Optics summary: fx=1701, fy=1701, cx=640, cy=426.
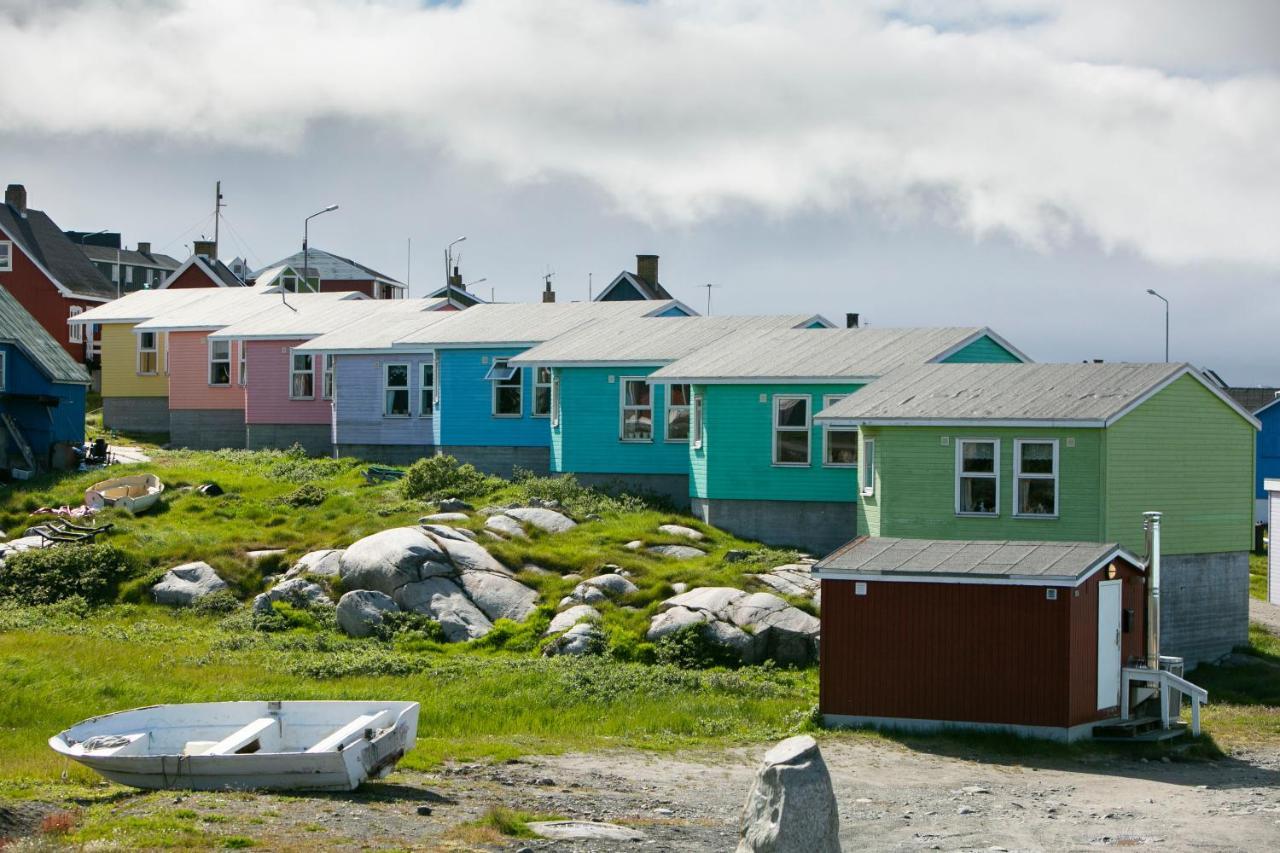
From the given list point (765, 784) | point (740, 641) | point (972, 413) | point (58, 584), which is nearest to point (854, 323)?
point (972, 413)

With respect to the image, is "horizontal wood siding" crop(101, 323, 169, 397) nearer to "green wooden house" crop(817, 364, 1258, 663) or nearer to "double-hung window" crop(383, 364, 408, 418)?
"double-hung window" crop(383, 364, 408, 418)

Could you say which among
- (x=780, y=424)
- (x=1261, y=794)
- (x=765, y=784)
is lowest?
(x=1261, y=794)

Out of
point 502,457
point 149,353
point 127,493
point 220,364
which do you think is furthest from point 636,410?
→ point 149,353

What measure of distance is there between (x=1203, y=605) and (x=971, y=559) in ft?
31.9

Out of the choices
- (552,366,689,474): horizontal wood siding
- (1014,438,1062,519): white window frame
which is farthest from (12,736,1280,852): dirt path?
(552,366,689,474): horizontal wood siding

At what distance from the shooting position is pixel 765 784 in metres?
16.1

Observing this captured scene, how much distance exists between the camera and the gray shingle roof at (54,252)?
Answer: 7344 centimetres

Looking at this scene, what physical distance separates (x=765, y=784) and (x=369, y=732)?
6851 millimetres

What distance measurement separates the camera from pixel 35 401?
47.3 m

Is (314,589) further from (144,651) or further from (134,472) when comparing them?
(134,472)

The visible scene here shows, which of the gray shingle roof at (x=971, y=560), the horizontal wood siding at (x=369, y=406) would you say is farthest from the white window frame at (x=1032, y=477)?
the horizontal wood siding at (x=369, y=406)

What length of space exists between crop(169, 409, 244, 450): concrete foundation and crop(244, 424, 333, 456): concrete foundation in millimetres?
2034

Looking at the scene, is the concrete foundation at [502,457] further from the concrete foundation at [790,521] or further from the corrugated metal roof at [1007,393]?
the corrugated metal roof at [1007,393]

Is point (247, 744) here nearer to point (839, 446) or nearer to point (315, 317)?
point (839, 446)
